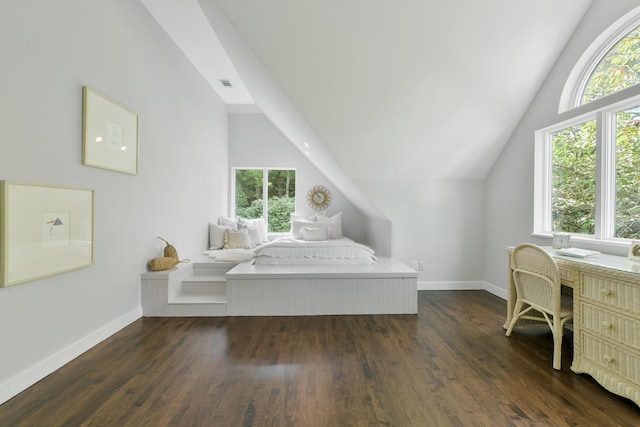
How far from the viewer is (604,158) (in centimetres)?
270

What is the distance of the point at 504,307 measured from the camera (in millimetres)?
3564

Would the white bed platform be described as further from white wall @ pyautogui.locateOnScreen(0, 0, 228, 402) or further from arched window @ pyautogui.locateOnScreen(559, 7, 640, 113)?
arched window @ pyautogui.locateOnScreen(559, 7, 640, 113)

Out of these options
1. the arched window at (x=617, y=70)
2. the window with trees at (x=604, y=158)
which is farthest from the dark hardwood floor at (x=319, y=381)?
the arched window at (x=617, y=70)

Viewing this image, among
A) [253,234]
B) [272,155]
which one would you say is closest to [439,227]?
[253,234]

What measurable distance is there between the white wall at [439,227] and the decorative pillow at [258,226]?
2148 mm

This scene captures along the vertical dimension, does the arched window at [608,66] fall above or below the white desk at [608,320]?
above

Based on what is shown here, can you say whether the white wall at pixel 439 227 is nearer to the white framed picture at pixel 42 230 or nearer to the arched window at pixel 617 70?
the arched window at pixel 617 70

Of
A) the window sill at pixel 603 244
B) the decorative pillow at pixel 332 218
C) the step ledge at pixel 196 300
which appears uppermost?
the decorative pillow at pixel 332 218

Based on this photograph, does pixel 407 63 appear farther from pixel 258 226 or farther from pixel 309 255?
pixel 258 226

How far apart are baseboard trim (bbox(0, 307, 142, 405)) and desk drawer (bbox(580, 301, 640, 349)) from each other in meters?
3.32

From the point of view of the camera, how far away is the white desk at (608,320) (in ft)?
5.92

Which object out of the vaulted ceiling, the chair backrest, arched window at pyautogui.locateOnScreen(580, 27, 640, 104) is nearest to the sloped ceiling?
the vaulted ceiling

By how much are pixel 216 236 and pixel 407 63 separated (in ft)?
12.0

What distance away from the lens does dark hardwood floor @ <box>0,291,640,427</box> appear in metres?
1.70
